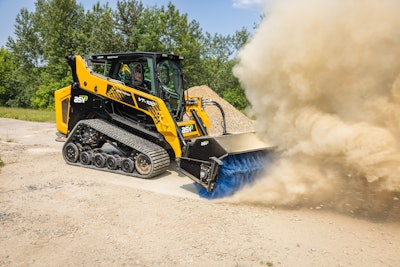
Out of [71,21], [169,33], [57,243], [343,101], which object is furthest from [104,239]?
[71,21]

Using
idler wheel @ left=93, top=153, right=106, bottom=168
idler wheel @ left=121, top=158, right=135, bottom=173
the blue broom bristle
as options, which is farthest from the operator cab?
the blue broom bristle

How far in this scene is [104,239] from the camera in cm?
475

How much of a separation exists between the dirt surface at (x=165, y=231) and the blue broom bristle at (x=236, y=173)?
28 centimetres

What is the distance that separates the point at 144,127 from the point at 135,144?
0.73 m

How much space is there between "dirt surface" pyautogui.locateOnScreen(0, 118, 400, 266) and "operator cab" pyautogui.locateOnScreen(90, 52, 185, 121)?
2.10 m

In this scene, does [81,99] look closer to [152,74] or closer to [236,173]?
[152,74]

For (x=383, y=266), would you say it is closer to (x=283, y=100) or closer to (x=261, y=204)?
(x=261, y=204)

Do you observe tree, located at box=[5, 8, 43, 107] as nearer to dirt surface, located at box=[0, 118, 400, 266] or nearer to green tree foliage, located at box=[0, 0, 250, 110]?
green tree foliage, located at box=[0, 0, 250, 110]

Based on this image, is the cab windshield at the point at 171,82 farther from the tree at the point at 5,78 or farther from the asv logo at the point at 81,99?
the tree at the point at 5,78

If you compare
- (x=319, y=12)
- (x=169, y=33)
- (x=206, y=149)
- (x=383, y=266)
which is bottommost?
(x=383, y=266)

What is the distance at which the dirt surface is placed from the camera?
4.29 meters

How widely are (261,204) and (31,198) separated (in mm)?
3981

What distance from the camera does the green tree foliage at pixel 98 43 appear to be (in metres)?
32.7

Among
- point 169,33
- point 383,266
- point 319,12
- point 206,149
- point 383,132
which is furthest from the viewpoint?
point 169,33
